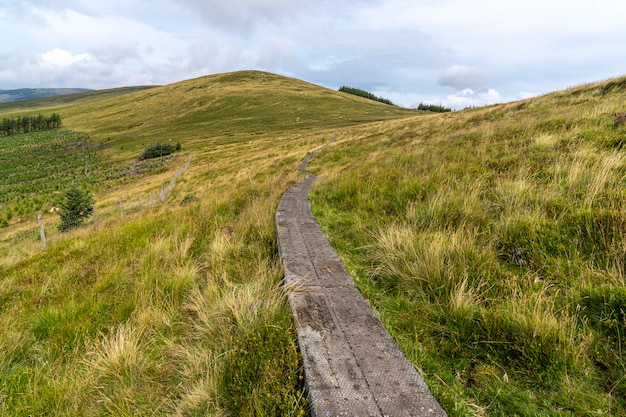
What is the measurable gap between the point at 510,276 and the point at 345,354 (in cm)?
205

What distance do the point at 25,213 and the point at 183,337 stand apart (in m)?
32.9

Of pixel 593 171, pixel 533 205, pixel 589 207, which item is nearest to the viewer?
pixel 589 207

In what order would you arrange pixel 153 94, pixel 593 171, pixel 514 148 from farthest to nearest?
pixel 153 94 → pixel 514 148 → pixel 593 171

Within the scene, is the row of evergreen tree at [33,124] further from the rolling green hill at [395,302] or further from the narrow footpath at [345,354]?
the narrow footpath at [345,354]

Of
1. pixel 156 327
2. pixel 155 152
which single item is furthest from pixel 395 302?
pixel 155 152

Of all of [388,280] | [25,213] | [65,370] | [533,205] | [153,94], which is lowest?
[25,213]

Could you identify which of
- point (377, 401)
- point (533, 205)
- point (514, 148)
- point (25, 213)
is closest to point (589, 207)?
point (533, 205)

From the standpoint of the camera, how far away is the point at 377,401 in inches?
78.2

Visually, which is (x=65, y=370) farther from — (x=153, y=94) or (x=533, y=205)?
(x=153, y=94)

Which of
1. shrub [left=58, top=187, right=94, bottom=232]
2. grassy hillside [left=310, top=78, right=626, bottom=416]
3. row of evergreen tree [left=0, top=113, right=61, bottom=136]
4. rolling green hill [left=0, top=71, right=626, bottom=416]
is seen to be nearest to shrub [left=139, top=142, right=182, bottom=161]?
shrub [left=58, top=187, right=94, bottom=232]

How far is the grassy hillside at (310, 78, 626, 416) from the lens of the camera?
2.13m

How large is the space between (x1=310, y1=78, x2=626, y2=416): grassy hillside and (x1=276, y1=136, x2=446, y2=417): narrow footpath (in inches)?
9.3

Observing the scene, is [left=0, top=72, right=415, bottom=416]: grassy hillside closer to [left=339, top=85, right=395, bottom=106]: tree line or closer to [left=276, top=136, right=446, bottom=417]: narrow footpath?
[left=276, top=136, right=446, bottom=417]: narrow footpath

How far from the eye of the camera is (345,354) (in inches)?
95.6
